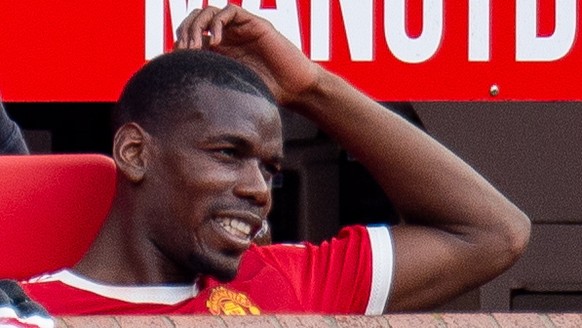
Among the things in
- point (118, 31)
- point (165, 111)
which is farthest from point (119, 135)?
point (118, 31)

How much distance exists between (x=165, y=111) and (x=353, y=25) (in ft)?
3.42

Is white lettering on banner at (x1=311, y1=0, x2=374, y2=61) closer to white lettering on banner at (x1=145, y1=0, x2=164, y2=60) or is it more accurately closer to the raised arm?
white lettering on banner at (x1=145, y1=0, x2=164, y2=60)

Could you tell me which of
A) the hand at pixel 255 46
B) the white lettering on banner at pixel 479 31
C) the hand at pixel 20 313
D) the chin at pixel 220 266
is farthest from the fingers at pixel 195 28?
the hand at pixel 20 313

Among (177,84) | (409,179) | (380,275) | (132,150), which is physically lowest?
(380,275)

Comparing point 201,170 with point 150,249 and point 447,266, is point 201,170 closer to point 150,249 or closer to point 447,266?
point 150,249

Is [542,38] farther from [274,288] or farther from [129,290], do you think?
[129,290]

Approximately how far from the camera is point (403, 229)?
2977mm

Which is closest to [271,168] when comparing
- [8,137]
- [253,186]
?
[253,186]

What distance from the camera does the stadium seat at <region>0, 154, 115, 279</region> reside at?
2.68m

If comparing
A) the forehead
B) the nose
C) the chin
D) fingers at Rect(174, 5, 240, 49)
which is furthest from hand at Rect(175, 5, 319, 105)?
the chin

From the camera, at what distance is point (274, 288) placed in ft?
8.90

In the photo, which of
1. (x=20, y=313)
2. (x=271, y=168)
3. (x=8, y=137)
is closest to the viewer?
(x=20, y=313)

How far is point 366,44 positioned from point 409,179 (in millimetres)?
663

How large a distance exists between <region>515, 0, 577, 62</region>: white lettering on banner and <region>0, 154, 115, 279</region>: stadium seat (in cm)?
117
